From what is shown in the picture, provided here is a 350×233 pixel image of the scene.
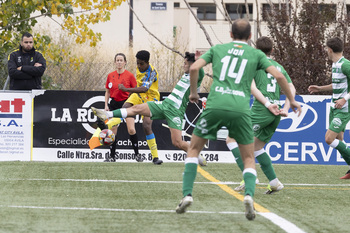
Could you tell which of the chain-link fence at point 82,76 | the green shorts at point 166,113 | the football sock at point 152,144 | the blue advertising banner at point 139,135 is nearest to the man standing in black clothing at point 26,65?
the blue advertising banner at point 139,135

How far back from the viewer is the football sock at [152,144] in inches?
520

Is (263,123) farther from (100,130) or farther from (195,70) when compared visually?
(100,130)

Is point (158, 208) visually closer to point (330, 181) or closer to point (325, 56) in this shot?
point (330, 181)

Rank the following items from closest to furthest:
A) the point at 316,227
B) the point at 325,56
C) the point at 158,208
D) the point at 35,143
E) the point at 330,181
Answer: the point at 316,227, the point at 158,208, the point at 330,181, the point at 35,143, the point at 325,56

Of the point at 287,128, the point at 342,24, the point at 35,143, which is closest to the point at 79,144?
the point at 35,143

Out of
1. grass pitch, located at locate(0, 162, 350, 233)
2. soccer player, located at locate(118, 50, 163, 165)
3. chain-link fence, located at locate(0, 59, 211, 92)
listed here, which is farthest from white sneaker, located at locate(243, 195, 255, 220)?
chain-link fence, located at locate(0, 59, 211, 92)

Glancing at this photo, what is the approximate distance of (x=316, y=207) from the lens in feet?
25.0

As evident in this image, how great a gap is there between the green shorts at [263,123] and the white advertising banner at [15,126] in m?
6.31

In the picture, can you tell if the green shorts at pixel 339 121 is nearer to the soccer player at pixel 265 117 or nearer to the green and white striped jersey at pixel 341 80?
the green and white striped jersey at pixel 341 80

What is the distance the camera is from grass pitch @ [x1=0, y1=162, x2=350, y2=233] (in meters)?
6.18

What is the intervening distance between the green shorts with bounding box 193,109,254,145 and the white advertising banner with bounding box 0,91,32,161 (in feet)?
25.9

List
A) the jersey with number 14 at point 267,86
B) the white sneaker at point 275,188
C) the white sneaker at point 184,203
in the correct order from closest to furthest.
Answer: the white sneaker at point 184,203
the white sneaker at point 275,188
the jersey with number 14 at point 267,86

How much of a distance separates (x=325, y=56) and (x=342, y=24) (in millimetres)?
808

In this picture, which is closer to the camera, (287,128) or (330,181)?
(330,181)
